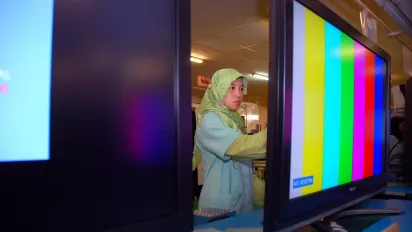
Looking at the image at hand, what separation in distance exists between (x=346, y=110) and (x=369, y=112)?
0.22 metres

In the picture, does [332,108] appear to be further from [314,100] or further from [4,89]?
[4,89]

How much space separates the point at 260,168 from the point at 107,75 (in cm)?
320

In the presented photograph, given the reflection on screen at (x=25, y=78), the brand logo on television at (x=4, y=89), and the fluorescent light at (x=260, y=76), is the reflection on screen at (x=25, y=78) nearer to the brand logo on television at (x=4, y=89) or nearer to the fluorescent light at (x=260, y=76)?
the brand logo on television at (x=4, y=89)

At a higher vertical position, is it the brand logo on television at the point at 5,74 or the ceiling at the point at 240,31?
the ceiling at the point at 240,31

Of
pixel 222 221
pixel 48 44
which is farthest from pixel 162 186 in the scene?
pixel 222 221

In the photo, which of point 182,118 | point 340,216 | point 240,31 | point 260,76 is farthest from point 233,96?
point 260,76

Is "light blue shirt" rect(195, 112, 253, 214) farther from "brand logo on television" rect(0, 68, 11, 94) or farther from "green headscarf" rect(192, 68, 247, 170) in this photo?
"brand logo on television" rect(0, 68, 11, 94)

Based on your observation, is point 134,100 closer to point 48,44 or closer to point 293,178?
point 48,44

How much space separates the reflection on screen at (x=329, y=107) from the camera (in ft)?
2.13

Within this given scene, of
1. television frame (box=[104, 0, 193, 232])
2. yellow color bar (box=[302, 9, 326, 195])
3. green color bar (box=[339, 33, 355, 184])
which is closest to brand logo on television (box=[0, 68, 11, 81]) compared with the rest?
television frame (box=[104, 0, 193, 232])

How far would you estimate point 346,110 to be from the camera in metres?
0.83

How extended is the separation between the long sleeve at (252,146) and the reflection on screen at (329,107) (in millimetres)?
165

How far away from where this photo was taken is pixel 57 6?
359 mm

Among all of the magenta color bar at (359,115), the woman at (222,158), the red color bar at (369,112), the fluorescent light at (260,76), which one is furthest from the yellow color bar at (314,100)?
the fluorescent light at (260,76)
